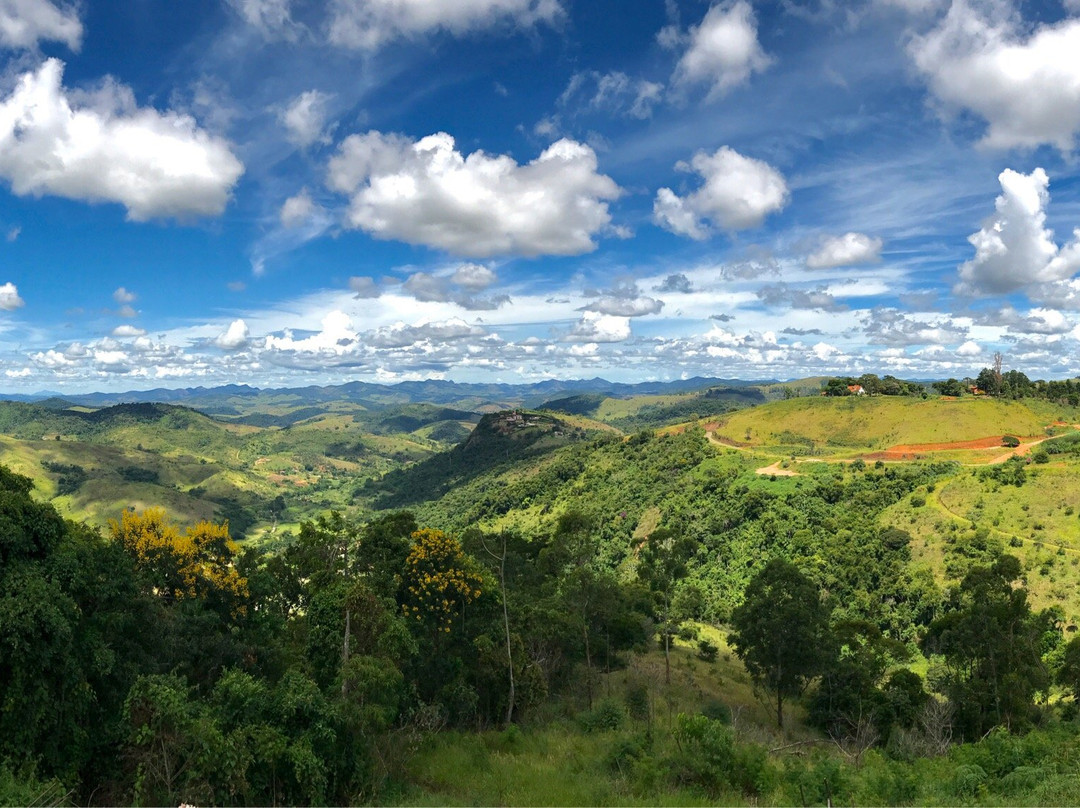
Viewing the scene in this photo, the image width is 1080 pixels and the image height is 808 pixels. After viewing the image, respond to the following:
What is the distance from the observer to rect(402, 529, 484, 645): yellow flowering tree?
27.5 metres

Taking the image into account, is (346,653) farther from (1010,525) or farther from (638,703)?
(1010,525)

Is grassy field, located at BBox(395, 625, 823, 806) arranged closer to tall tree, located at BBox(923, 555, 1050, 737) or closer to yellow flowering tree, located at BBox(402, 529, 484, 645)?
yellow flowering tree, located at BBox(402, 529, 484, 645)

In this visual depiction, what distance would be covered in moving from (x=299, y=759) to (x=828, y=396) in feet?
543

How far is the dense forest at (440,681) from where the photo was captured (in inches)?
610

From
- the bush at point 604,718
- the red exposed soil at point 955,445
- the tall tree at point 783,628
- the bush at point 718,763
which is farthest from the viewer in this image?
the red exposed soil at point 955,445

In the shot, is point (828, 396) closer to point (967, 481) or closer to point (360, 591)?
point (967, 481)

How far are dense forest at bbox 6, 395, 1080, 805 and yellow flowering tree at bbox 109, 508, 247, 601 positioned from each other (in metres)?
0.11

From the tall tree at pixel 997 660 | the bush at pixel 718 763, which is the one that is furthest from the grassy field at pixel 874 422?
the bush at pixel 718 763

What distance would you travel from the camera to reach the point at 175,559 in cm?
2800

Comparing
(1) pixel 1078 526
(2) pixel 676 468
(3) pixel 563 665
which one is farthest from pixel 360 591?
Result: (2) pixel 676 468

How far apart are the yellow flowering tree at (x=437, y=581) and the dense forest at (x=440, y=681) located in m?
0.11

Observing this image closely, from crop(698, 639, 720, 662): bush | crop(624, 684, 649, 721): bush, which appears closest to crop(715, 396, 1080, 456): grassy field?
crop(698, 639, 720, 662): bush

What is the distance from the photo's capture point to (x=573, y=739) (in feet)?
80.4

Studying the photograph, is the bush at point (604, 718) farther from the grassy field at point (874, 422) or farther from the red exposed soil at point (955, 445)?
the red exposed soil at point (955, 445)
